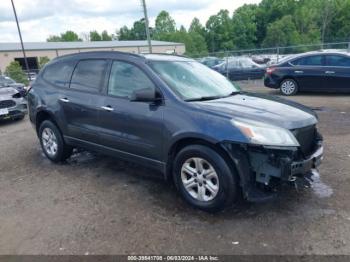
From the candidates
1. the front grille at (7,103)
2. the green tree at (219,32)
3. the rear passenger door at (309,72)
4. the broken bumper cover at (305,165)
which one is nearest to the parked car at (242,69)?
the rear passenger door at (309,72)

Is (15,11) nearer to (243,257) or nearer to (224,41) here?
(243,257)

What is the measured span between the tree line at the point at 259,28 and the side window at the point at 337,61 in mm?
53079

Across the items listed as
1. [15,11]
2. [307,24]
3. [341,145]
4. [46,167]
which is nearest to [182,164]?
[46,167]

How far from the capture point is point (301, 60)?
40.1 feet

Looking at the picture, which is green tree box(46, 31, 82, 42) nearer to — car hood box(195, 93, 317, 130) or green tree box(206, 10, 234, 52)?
green tree box(206, 10, 234, 52)

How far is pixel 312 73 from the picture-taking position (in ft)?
39.1

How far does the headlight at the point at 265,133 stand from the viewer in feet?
11.3

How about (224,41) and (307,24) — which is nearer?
(307,24)

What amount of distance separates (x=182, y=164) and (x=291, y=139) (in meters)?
1.23

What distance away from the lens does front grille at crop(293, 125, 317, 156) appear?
12.3 ft

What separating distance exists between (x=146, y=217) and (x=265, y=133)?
1593mm

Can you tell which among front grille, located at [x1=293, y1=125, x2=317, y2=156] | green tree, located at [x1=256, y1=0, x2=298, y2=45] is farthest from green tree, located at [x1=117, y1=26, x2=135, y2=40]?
front grille, located at [x1=293, y1=125, x2=317, y2=156]

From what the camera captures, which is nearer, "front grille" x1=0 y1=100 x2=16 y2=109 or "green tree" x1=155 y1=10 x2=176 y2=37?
"front grille" x1=0 y1=100 x2=16 y2=109

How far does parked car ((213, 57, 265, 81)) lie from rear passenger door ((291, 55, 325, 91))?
216 inches
